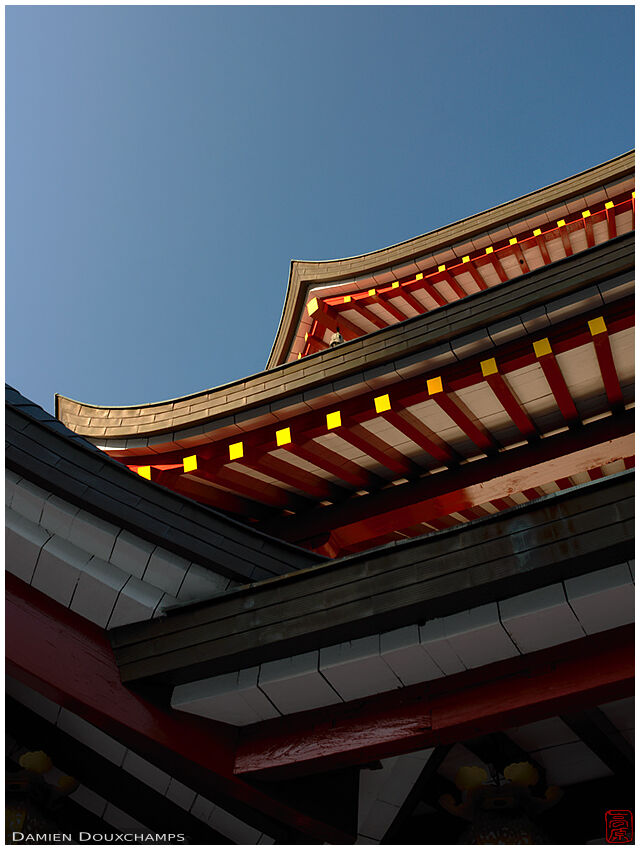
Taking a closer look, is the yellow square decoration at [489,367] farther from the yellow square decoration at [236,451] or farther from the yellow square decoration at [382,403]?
the yellow square decoration at [236,451]

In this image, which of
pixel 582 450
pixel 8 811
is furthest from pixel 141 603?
pixel 582 450

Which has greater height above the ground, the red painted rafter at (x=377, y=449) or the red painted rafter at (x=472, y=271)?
the red painted rafter at (x=472, y=271)

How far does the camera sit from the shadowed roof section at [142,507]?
2793mm

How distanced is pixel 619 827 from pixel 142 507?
260 cm

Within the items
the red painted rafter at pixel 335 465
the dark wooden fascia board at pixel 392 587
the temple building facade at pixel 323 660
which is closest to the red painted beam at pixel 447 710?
the temple building facade at pixel 323 660

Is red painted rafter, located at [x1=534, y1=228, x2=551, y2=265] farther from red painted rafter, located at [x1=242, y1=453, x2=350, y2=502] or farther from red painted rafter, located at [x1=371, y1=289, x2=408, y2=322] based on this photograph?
red painted rafter, located at [x1=242, y1=453, x2=350, y2=502]

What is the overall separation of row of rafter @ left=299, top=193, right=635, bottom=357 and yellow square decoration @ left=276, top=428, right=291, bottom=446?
4.54 m

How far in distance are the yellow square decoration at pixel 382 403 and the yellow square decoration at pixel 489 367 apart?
2.47 feet

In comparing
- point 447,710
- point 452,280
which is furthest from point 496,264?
point 447,710

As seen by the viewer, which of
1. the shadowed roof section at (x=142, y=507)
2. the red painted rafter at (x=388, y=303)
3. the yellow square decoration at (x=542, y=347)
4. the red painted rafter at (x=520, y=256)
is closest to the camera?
the shadowed roof section at (x=142, y=507)

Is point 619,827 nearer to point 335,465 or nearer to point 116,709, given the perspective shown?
point 116,709

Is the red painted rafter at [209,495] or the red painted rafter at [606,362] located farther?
the red painted rafter at [209,495]

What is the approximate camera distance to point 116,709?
8.43ft

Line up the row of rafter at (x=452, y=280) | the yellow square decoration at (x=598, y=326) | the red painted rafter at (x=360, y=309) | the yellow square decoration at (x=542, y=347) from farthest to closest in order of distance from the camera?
the red painted rafter at (x=360, y=309)
the row of rafter at (x=452, y=280)
the yellow square decoration at (x=542, y=347)
the yellow square decoration at (x=598, y=326)
